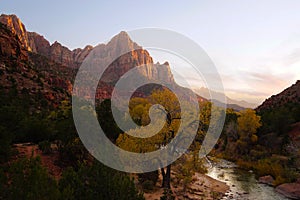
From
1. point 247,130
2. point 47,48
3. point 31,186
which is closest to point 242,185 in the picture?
point 247,130

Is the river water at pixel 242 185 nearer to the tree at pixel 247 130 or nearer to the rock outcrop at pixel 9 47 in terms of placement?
the tree at pixel 247 130

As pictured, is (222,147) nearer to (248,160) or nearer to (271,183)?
(248,160)

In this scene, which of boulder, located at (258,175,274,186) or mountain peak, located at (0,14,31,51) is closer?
boulder, located at (258,175,274,186)

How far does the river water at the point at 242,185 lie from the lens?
784 inches

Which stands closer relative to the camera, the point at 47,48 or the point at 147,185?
the point at 147,185

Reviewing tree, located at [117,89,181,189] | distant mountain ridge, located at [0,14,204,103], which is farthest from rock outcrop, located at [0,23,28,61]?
tree, located at [117,89,181,189]

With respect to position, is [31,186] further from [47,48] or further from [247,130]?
[47,48]

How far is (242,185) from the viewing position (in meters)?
24.0

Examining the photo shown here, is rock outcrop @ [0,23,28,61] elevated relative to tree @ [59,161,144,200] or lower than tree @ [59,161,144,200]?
elevated

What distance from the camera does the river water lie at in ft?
65.3

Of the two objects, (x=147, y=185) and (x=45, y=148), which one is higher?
(x=45, y=148)

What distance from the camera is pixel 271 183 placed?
2500 cm

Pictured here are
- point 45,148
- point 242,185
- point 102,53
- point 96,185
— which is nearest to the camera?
point 96,185

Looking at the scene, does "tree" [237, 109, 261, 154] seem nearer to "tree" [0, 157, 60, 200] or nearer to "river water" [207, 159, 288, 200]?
"river water" [207, 159, 288, 200]
